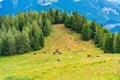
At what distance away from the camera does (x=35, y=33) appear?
500 feet

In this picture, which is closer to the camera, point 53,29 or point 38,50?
point 38,50

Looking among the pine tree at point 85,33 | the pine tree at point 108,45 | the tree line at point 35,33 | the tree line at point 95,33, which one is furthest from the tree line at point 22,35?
the pine tree at point 108,45

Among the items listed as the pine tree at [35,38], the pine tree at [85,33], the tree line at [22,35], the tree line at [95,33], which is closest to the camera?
the tree line at [95,33]

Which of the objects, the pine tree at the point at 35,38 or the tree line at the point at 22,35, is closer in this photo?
the tree line at the point at 22,35

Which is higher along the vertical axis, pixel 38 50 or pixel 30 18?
pixel 30 18

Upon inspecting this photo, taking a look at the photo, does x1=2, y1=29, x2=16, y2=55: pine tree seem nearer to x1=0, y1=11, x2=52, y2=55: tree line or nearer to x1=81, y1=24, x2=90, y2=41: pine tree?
x1=0, y1=11, x2=52, y2=55: tree line

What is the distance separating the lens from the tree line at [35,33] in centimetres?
13077

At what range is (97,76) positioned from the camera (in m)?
31.9

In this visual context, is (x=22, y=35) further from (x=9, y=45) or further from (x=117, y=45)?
(x=117, y=45)

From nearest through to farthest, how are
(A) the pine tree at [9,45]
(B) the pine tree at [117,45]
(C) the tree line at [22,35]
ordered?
(B) the pine tree at [117,45], (A) the pine tree at [9,45], (C) the tree line at [22,35]

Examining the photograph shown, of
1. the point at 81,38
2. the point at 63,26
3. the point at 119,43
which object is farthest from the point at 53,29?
the point at 119,43

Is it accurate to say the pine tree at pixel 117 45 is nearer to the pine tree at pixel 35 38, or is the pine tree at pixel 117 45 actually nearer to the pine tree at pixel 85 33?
the pine tree at pixel 35 38

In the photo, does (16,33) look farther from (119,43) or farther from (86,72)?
(86,72)

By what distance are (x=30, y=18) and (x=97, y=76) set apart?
152629mm
